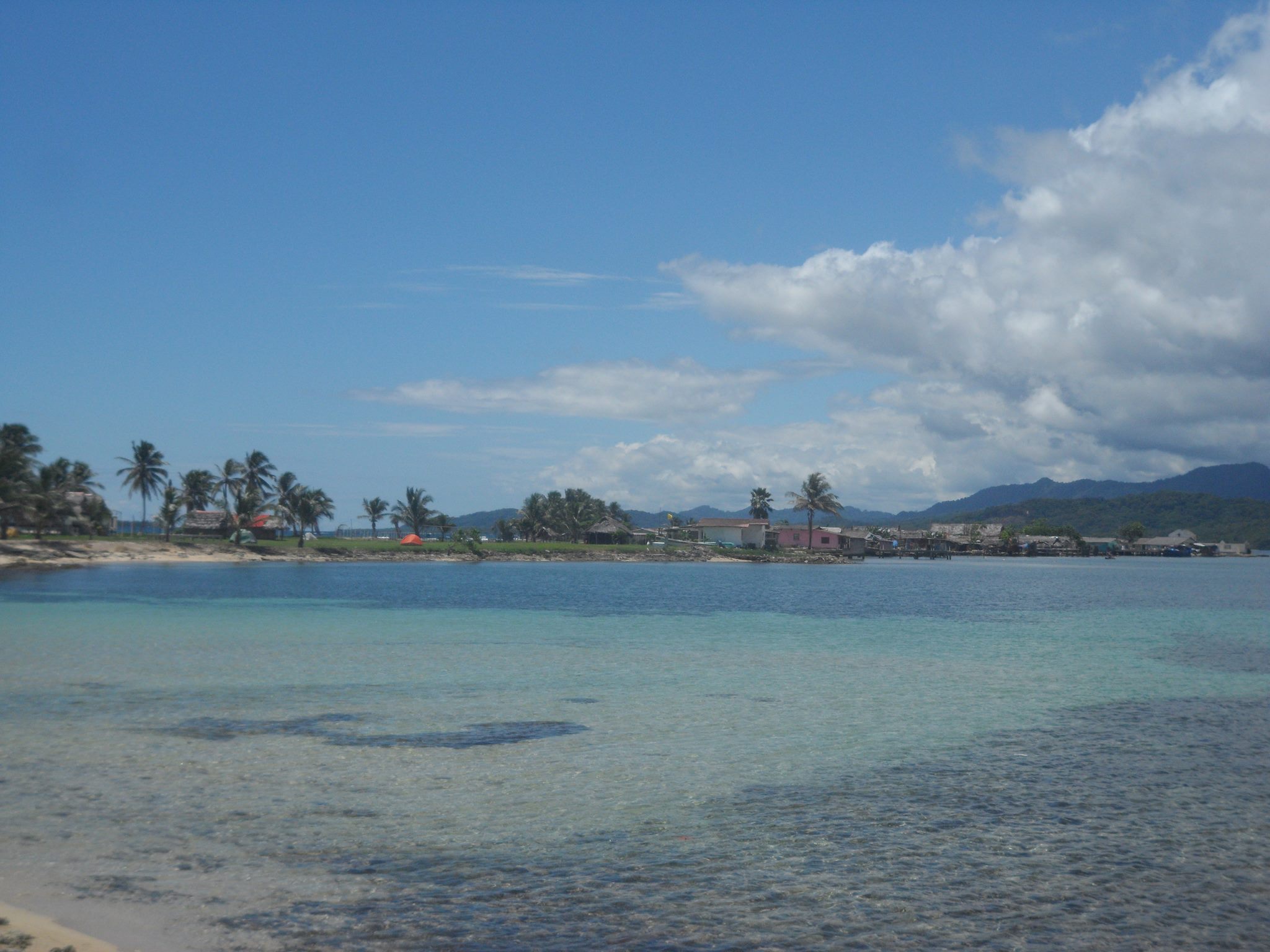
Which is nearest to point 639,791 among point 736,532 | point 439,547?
point 439,547

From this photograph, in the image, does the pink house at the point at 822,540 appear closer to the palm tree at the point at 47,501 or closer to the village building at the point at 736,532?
the village building at the point at 736,532

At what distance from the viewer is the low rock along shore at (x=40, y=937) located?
717cm

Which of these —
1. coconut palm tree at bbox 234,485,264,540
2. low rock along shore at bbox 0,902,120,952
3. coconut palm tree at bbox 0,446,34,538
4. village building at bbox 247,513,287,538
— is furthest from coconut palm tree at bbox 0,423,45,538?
low rock along shore at bbox 0,902,120,952

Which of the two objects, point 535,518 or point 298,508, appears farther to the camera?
point 535,518

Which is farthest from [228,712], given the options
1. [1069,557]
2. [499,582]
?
[1069,557]

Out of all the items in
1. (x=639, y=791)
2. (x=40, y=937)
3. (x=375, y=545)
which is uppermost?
(x=375, y=545)

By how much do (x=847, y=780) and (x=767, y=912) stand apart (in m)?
5.15

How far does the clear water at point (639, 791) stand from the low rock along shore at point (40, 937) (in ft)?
2.14

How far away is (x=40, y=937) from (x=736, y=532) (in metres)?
135

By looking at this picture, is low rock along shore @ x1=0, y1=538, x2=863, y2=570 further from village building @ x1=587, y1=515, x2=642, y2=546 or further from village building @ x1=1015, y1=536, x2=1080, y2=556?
village building @ x1=1015, y1=536, x2=1080, y2=556

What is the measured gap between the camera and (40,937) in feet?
24.2

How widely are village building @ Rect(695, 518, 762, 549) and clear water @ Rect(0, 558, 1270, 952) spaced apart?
105711mm

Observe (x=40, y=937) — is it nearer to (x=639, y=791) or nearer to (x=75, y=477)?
(x=639, y=791)

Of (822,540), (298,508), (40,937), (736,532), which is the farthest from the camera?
(822,540)
